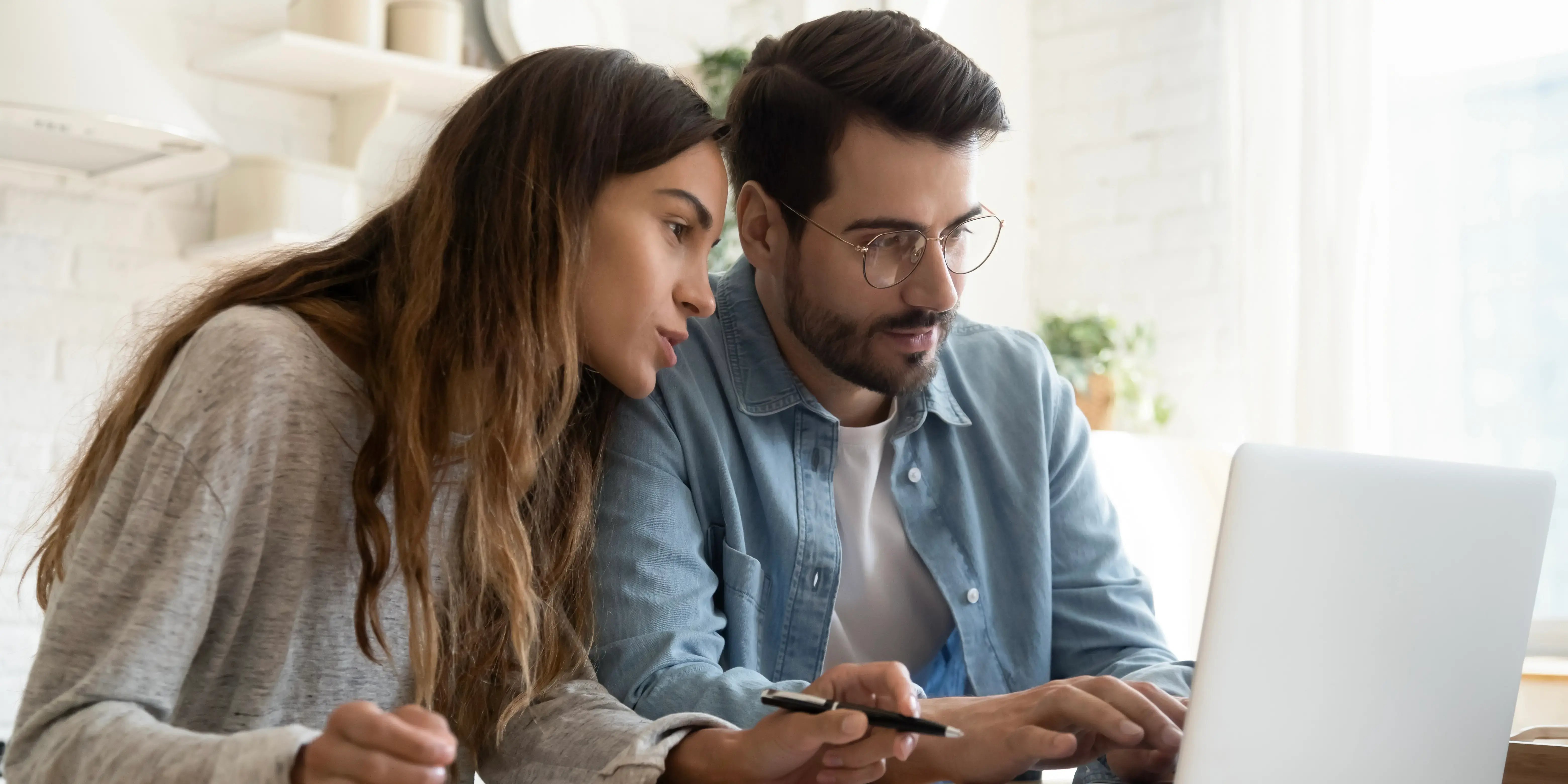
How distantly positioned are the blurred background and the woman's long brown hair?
2.59 ft

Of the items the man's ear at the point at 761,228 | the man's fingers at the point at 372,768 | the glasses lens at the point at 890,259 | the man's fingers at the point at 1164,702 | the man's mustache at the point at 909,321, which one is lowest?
the man's fingers at the point at 1164,702

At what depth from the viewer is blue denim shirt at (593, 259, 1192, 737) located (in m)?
1.21

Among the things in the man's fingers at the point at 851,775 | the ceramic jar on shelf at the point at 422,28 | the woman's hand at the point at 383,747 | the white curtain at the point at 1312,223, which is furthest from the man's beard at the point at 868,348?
the white curtain at the point at 1312,223

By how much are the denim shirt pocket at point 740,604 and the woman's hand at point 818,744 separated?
331 mm

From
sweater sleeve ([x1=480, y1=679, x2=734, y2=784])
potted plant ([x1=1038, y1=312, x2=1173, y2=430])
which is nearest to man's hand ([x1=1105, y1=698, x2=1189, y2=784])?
sweater sleeve ([x1=480, y1=679, x2=734, y2=784])

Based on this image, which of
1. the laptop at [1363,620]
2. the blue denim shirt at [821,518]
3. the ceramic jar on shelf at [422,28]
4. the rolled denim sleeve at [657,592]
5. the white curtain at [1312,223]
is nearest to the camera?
the laptop at [1363,620]

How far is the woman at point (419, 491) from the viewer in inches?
31.2

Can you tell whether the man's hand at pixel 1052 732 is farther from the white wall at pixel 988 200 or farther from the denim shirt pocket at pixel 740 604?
the white wall at pixel 988 200

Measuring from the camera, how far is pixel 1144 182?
10.5 ft

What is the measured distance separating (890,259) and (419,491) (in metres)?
0.62

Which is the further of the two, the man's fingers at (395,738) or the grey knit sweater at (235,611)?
the grey knit sweater at (235,611)

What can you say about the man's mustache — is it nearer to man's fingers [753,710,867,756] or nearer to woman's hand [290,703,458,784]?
man's fingers [753,710,867,756]

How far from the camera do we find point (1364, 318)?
264 centimetres

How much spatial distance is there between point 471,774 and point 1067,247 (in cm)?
252
